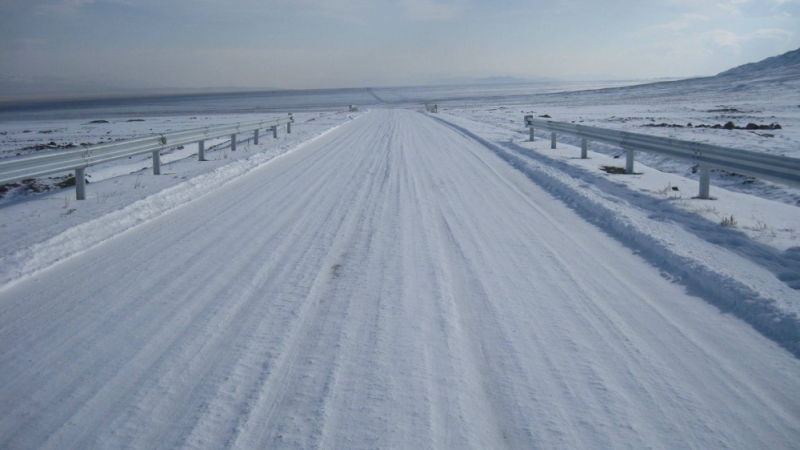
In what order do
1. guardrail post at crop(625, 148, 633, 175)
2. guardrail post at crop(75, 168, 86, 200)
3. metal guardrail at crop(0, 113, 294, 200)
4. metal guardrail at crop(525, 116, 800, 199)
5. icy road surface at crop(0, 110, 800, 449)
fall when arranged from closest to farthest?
icy road surface at crop(0, 110, 800, 449) → metal guardrail at crop(525, 116, 800, 199) → metal guardrail at crop(0, 113, 294, 200) → guardrail post at crop(75, 168, 86, 200) → guardrail post at crop(625, 148, 633, 175)

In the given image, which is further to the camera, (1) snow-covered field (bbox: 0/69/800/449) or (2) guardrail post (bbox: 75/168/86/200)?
A: (2) guardrail post (bbox: 75/168/86/200)

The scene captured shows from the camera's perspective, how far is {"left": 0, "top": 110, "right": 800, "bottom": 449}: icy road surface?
331cm

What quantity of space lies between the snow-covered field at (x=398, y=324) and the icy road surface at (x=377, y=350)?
20mm

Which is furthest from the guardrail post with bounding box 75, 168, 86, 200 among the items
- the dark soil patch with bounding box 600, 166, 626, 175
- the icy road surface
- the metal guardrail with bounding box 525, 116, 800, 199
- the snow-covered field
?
the dark soil patch with bounding box 600, 166, 626, 175

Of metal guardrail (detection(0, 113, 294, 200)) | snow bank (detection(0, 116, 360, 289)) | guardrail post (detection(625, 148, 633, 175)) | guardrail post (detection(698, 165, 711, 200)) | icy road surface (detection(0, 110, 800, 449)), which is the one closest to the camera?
icy road surface (detection(0, 110, 800, 449))

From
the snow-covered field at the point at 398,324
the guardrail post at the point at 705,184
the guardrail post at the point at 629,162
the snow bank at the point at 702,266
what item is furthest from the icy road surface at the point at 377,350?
the guardrail post at the point at 629,162

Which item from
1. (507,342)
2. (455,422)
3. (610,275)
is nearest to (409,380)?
(455,422)

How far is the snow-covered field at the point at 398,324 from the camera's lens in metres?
3.36

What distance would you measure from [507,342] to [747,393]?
5.20 ft

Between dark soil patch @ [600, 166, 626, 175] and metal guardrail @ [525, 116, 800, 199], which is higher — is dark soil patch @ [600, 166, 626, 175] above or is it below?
below

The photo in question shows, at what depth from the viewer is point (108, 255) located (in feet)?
22.1

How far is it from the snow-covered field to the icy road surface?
2 cm

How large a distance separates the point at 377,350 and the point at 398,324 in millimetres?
509

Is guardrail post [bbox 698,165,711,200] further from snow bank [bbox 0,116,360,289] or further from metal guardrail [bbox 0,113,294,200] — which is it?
metal guardrail [bbox 0,113,294,200]
